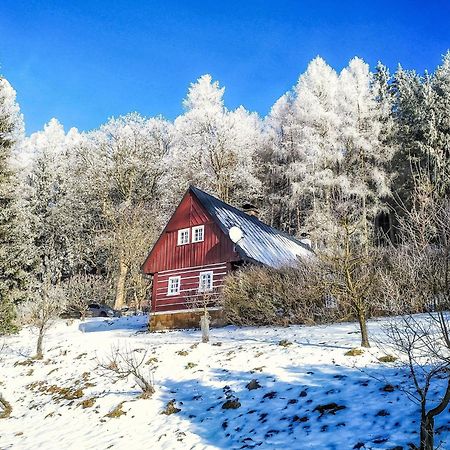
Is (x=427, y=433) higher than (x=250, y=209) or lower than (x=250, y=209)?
lower

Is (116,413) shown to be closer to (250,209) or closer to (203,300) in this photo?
(203,300)

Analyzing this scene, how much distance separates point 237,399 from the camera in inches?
339

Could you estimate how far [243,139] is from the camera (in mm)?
36438

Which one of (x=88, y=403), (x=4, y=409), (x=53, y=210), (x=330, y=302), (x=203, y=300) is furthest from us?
(x=53, y=210)

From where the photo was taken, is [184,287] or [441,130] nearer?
[184,287]

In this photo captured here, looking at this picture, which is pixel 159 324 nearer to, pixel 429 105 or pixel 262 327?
pixel 262 327

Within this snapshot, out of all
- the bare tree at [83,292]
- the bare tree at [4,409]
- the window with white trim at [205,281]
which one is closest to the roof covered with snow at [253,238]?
the window with white trim at [205,281]

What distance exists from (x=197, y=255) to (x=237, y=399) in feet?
45.4

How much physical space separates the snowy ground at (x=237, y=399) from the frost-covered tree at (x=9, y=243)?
11.0 feet

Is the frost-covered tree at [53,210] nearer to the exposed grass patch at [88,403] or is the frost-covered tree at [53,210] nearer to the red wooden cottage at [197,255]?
the red wooden cottage at [197,255]

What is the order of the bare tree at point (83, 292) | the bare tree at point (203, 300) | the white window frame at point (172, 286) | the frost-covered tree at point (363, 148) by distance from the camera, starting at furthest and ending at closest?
the frost-covered tree at point (363, 148), the bare tree at point (83, 292), the white window frame at point (172, 286), the bare tree at point (203, 300)

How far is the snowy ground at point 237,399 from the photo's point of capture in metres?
6.54

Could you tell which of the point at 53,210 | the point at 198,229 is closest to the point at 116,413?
the point at 198,229

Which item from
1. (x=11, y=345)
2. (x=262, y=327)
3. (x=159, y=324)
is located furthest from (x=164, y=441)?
(x=11, y=345)
